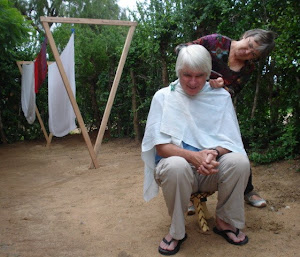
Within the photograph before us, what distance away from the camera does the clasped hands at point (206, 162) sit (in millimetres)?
1867

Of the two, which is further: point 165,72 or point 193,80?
point 165,72

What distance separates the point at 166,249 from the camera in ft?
6.52

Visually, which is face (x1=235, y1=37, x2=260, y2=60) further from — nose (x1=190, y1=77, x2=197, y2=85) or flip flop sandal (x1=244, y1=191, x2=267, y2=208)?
flip flop sandal (x1=244, y1=191, x2=267, y2=208)

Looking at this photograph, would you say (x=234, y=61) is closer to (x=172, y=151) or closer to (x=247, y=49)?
(x=247, y=49)

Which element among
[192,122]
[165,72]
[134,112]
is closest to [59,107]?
[134,112]

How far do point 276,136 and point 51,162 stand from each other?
3680 millimetres

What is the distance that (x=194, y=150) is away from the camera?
6.80ft

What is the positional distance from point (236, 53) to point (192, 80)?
0.65 meters

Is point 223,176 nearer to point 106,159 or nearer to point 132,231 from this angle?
point 132,231

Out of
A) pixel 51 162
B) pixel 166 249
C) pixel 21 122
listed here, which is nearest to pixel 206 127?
pixel 166 249

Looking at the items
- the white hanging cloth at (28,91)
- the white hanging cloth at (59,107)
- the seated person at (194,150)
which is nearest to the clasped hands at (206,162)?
the seated person at (194,150)

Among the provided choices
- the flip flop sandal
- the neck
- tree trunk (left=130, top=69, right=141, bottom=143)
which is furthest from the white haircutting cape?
tree trunk (left=130, top=69, right=141, bottom=143)

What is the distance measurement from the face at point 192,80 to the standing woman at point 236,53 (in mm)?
362

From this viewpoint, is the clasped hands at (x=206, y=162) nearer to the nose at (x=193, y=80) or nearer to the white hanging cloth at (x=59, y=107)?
the nose at (x=193, y=80)
